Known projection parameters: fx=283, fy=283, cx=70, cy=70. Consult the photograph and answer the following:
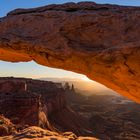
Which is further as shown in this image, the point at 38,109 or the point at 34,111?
the point at 38,109

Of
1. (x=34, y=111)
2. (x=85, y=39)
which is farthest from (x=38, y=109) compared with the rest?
(x=85, y=39)

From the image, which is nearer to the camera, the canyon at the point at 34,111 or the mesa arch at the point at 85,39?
the mesa arch at the point at 85,39

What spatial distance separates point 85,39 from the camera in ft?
24.1

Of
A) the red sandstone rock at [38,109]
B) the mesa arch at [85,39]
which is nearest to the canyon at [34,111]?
→ the red sandstone rock at [38,109]

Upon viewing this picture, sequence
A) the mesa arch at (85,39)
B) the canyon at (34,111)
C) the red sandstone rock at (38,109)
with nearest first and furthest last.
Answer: the mesa arch at (85,39) → the canyon at (34,111) → the red sandstone rock at (38,109)

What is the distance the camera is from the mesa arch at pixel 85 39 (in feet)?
21.8

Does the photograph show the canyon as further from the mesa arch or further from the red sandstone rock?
the mesa arch

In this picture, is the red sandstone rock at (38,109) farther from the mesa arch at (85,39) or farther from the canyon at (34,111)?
the mesa arch at (85,39)

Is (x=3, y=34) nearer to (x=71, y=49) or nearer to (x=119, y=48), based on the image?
(x=71, y=49)

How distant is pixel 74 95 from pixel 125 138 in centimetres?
3979

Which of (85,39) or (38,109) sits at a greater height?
(85,39)

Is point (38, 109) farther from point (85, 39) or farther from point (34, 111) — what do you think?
point (85, 39)

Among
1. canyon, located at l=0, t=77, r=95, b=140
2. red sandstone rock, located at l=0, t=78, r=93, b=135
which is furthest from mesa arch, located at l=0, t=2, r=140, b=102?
red sandstone rock, located at l=0, t=78, r=93, b=135

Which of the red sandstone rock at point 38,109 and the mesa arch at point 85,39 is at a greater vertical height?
the mesa arch at point 85,39
